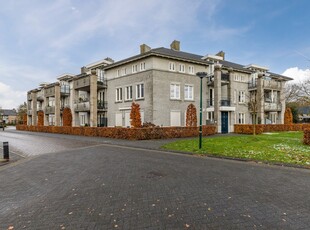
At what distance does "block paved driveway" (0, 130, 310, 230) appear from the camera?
3.84 metres

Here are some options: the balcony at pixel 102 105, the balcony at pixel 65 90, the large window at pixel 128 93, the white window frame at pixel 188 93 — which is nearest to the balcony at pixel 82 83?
the balcony at pixel 102 105

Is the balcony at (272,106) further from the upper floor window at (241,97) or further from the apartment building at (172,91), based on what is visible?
the upper floor window at (241,97)

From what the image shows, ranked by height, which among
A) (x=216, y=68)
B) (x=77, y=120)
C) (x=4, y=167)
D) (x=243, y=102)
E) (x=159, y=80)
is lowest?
(x=4, y=167)

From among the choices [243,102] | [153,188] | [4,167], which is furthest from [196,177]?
[243,102]

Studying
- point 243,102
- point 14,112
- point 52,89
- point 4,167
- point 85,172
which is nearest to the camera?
point 85,172

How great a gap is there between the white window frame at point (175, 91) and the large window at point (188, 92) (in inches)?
41.6

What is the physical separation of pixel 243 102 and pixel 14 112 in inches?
→ 4939

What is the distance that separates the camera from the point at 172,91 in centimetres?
2402

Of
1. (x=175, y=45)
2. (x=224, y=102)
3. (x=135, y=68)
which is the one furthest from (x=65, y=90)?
(x=224, y=102)

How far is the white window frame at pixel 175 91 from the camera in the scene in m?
23.9

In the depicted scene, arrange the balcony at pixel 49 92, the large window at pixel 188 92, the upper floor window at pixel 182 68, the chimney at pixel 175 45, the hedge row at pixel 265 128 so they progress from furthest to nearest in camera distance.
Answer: the balcony at pixel 49 92
the chimney at pixel 175 45
the large window at pixel 188 92
the upper floor window at pixel 182 68
the hedge row at pixel 265 128

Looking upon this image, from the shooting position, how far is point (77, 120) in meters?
32.9

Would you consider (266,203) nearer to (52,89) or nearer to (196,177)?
(196,177)

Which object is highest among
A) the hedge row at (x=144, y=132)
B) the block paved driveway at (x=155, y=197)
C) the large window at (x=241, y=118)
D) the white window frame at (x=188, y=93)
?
the white window frame at (x=188, y=93)
